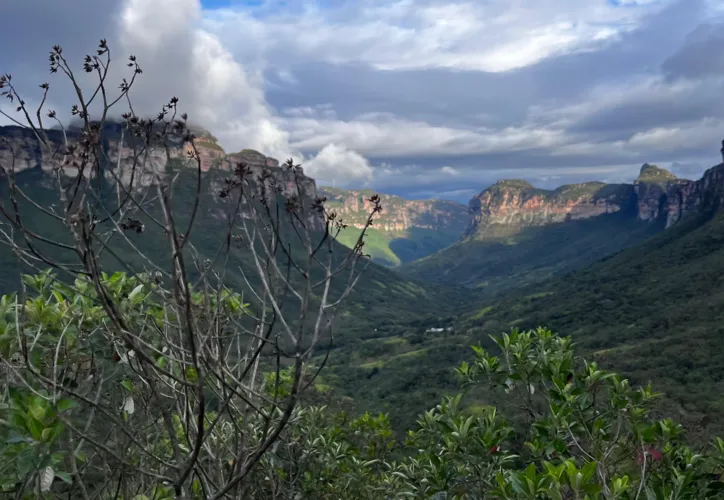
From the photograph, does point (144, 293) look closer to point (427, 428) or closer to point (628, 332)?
point (427, 428)

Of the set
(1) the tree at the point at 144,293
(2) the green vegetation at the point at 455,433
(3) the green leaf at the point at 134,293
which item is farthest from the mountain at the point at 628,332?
(3) the green leaf at the point at 134,293

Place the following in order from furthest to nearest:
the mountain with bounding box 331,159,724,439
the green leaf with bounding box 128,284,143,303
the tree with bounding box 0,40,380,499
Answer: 1. the mountain with bounding box 331,159,724,439
2. the green leaf with bounding box 128,284,143,303
3. the tree with bounding box 0,40,380,499

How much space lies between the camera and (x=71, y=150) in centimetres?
293

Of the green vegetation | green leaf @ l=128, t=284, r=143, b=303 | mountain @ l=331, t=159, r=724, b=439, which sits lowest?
mountain @ l=331, t=159, r=724, b=439

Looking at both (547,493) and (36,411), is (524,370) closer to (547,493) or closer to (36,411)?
(547,493)

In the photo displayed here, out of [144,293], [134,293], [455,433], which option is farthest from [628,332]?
[134,293]

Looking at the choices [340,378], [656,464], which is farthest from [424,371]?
[656,464]

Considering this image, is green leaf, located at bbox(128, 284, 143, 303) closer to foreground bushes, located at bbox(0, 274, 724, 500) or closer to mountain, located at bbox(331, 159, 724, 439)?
foreground bushes, located at bbox(0, 274, 724, 500)

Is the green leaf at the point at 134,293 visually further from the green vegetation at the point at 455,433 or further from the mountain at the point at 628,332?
the mountain at the point at 628,332

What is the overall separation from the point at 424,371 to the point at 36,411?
11650 cm

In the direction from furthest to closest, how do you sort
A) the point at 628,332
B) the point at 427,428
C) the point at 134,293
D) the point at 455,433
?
the point at 628,332 < the point at 427,428 < the point at 455,433 < the point at 134,293

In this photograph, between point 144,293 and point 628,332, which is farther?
point 628,332

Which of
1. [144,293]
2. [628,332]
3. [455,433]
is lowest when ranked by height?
[628,332]

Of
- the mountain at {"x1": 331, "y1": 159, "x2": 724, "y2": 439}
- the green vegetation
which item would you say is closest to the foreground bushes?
the green vegetation
